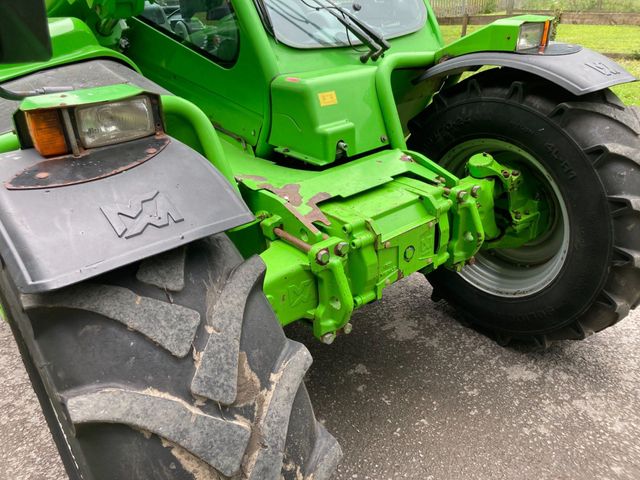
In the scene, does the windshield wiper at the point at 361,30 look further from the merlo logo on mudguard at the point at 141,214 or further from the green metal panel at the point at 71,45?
the merlo logo on mudguard at the point at 141,214

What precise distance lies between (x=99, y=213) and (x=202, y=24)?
5.07ft

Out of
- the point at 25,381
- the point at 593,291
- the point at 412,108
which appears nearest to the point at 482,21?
the point at 412,108

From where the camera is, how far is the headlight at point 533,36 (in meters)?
2.23

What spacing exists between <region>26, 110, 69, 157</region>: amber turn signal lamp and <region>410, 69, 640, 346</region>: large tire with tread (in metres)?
1.78

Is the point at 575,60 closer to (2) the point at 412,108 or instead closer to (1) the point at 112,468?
(2) the point at 412,108

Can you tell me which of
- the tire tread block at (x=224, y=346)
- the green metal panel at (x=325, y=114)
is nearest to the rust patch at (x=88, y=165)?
the tire tread block at (x=224, y=346)

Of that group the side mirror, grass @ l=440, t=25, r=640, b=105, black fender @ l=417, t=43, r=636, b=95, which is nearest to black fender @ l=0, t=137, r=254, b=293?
the side mirror

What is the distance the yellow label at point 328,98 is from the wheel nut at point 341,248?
0.64 m

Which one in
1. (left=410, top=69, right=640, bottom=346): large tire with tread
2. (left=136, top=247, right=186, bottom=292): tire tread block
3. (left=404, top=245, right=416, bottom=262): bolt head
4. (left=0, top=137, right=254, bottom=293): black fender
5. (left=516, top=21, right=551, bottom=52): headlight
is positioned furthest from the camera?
(left=516, top=21, right=551, bottom=52): headlight

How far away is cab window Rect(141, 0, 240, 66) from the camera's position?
228 centimetres

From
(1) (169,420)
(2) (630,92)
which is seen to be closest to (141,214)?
(1) (169,420)

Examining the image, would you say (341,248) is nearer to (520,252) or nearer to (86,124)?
(86,124)

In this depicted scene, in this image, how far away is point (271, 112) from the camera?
7.45 feet

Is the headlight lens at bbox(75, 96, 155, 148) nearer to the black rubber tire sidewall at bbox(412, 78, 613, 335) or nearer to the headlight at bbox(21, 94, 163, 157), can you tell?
the headlight at bbox(21, 94, 163, 157)
